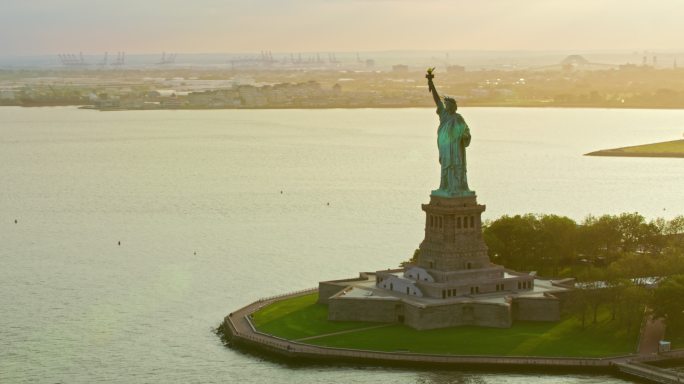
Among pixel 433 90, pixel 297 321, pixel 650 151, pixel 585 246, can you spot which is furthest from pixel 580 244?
pixel 650 151

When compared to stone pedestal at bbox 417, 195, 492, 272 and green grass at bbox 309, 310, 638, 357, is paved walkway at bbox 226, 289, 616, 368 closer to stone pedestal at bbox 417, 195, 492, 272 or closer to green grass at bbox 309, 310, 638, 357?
green grass at bbox 309, 310, 638, 357

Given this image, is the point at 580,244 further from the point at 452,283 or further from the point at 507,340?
the point at 507,340

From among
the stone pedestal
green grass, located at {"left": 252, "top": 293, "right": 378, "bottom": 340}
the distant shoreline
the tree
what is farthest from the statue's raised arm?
the distant shoreline

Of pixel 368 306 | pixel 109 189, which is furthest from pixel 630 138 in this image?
pixel 368 306

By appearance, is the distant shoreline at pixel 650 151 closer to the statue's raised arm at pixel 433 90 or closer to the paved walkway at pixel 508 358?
the statue's raised arm at pixel 433 90

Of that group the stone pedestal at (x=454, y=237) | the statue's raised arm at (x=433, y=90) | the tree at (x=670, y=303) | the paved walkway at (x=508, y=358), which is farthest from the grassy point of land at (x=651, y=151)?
the tree at (x=670, y=303)
